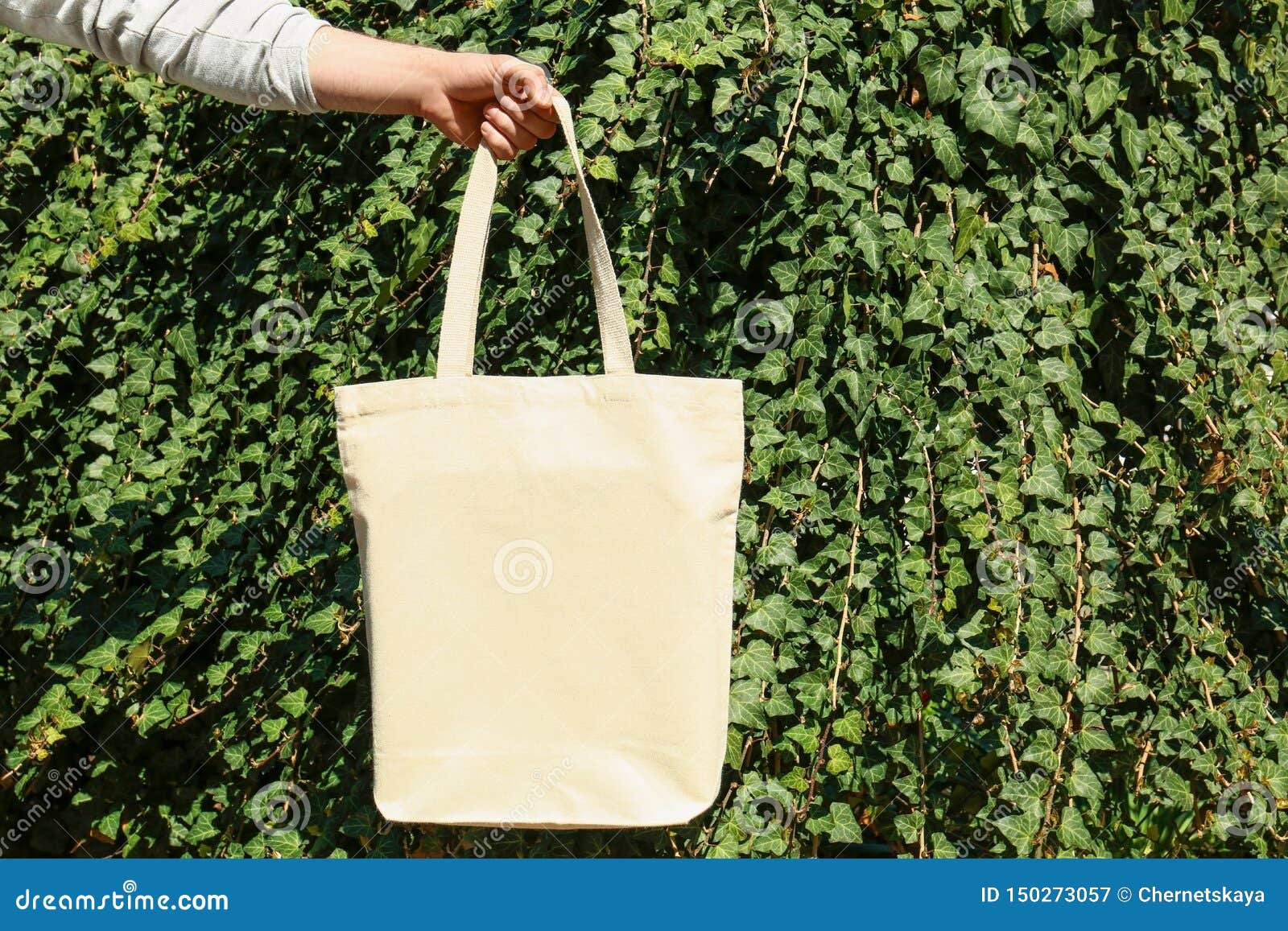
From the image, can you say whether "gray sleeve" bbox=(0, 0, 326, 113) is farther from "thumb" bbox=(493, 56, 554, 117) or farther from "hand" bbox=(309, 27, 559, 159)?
"thumb" bbox=(493, 56, 554, 117)

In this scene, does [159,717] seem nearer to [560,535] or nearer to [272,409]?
[272,409]

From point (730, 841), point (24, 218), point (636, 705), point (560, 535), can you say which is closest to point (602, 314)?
point (560, 535)

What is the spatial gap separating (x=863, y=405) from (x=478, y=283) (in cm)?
51

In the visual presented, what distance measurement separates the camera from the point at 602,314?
1125mm

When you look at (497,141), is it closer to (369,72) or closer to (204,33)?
(369,72)

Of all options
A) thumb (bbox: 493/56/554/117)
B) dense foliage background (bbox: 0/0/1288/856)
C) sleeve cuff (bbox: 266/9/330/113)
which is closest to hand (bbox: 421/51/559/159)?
thumb (bbox: 493/56/554/117)

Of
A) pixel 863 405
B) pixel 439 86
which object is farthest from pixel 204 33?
pixel 863 405

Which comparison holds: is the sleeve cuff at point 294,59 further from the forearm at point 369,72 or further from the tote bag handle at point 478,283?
the tote bag handle at point 478,283

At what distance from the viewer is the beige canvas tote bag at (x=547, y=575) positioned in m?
1.09

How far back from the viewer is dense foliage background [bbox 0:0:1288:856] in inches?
54.1

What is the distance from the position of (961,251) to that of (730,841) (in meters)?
0.79

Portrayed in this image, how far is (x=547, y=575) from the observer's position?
43.5 inches

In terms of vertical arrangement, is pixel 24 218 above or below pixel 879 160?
below

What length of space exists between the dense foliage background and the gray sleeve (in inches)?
14.9
